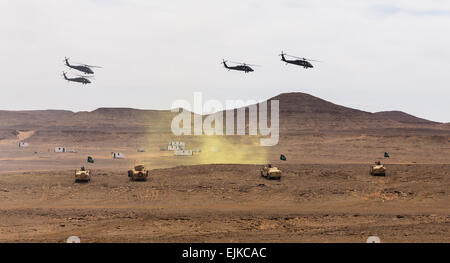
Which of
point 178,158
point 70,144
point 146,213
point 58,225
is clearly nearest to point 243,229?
point 146,213

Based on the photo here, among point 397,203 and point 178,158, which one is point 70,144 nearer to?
point 178,158

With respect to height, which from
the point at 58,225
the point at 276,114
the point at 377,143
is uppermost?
the point at 276,114

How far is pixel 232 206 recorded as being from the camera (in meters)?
31.3

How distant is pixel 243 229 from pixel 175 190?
1078 cm

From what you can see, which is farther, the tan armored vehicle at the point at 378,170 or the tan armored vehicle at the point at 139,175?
the tan armored vehicle at the point at 378,170

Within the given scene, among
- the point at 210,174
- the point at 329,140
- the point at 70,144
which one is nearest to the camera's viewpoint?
the point at 210,174

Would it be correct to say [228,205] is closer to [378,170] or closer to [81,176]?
[81,176]

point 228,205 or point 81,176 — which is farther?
point 81,176

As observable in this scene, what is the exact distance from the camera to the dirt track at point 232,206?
24094 millimetres

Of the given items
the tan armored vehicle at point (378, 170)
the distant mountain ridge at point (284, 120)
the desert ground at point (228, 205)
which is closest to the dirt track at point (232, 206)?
the desert ground at point (228, 205)

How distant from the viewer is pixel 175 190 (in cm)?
3484

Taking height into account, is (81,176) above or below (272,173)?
below

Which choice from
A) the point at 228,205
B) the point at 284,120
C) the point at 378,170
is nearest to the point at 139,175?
the point at 228,205

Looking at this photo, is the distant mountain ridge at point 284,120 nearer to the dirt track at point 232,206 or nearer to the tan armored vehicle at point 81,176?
the dirt track at point 232,206
